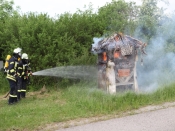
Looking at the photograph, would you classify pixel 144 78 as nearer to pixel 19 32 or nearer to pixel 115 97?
pixel 115 97

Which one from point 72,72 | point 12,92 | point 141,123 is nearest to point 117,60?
point 72,72

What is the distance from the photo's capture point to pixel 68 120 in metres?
6.50

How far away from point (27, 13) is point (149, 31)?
556cm

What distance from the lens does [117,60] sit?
28.7ft

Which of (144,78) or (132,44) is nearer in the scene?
(132,44)

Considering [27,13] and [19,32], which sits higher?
[27,13]

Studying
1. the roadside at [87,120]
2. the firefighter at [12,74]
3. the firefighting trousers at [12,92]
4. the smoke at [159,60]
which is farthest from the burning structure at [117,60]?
the firefighting trousers at [12,92]

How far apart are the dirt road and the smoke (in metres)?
3.07

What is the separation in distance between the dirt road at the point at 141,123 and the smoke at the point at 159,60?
121 inches

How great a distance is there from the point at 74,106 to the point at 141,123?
2175 mm

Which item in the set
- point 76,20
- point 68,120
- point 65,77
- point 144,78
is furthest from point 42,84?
point 68,120

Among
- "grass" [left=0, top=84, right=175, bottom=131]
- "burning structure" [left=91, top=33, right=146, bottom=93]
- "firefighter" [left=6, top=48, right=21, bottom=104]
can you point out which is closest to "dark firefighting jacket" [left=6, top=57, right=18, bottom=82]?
"firefighter" [left=6, top=48, right=21, bottom=104]

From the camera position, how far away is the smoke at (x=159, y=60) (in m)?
10.3

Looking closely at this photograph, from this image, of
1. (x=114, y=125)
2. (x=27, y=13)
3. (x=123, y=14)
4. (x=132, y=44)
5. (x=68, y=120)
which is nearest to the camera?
(x=114, y=125)
